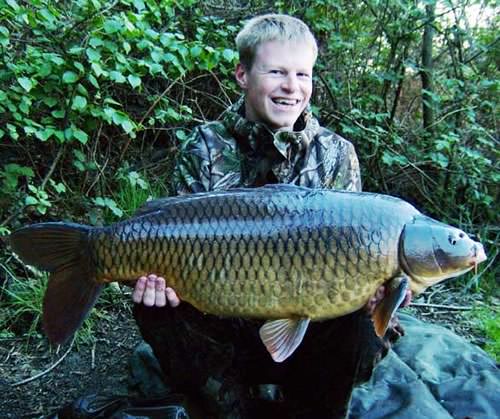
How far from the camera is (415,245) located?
51.9 inches

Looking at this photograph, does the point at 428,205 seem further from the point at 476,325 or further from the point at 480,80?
the point at 476,325

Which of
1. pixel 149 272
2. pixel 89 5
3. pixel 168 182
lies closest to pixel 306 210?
pixel 149 272

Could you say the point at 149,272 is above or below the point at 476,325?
above

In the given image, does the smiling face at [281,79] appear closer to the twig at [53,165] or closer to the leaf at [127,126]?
the leaf at [127,126]

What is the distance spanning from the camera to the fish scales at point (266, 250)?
52.6 inches

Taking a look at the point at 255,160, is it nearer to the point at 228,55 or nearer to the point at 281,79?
the point at 281,79

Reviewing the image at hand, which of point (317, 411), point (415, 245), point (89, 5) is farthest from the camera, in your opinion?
point (89, 5)

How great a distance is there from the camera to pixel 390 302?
131cm

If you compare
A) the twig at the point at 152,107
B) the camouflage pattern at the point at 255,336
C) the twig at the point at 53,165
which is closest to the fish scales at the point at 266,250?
the camouflage pattern at the point at 255,336

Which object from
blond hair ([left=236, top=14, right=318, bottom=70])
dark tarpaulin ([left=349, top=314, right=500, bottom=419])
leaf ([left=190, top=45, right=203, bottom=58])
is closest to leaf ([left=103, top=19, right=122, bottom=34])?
leaf ([left=190, top=45, right=203, bottom=58])

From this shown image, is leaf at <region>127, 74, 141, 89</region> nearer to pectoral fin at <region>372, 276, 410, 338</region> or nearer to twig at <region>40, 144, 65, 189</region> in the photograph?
twig at <region>40, 144, 65, 189</region>

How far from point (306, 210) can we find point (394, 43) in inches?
103

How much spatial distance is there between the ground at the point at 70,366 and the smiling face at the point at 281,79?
97 centimetres

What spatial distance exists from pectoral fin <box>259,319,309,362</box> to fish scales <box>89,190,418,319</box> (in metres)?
0.02
